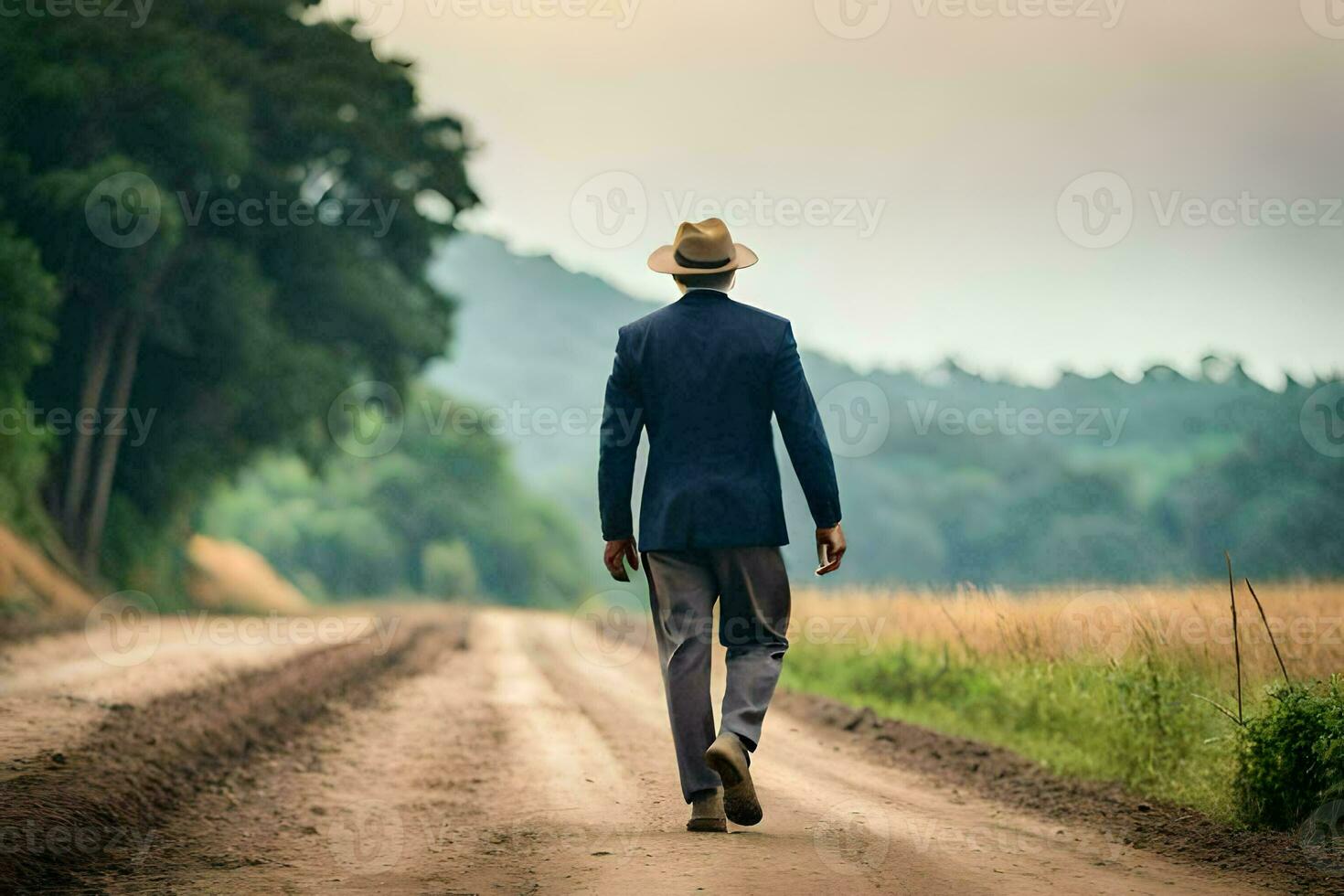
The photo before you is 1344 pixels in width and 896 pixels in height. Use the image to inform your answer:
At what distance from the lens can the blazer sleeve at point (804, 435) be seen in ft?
18.7

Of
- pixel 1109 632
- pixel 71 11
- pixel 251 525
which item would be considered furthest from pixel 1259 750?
pixel 251 525

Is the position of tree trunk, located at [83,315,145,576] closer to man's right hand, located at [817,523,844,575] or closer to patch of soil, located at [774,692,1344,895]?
patch of soil, located at [774,692,1344,895]

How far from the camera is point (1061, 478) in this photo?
98312 millimetres

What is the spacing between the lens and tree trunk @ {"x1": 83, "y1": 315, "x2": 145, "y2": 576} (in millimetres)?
24812

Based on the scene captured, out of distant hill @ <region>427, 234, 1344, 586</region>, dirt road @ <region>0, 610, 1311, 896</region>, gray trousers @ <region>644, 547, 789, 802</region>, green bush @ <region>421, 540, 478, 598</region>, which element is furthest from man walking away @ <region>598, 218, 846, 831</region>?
green bush @ <region>421, 540, 478, 598</region>

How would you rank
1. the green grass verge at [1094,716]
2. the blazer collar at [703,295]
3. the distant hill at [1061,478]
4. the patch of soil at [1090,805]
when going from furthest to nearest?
the distant hill at [1061,478]
the green grass verge at [1094,716]
the blazer collar at [703,295]
the patch of soil at [1090,805]

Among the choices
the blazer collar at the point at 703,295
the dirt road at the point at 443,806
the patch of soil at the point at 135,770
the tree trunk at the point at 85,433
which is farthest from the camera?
the tree trunk at the point at 85,433

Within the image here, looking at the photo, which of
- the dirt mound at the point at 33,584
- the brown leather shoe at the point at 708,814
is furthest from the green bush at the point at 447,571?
the brown leather shoe at the point at 708,814

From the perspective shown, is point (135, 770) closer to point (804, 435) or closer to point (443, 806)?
point (443, 806)

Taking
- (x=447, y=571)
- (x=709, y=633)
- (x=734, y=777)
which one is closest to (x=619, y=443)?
(x=709, y=633)

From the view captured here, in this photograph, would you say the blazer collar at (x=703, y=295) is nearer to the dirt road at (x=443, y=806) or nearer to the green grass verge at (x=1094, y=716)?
the dirt road at (x=443, y=806)

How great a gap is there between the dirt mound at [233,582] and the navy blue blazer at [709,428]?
89.7 ft

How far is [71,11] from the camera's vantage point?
21.6 metres

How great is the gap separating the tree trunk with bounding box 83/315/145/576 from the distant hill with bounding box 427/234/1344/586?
28.2m
